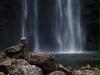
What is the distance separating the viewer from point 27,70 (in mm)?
15141

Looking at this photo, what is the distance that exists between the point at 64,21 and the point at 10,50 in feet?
136

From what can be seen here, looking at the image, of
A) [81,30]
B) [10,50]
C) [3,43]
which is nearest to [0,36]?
[3,43]

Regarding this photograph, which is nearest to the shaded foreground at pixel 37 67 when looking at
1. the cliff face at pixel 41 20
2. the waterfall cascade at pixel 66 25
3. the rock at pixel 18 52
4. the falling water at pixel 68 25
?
the rock at pixel 18 52

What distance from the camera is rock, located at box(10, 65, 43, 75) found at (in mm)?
14991

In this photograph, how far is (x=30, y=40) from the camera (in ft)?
198

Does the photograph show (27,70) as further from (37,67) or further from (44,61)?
(44,61)

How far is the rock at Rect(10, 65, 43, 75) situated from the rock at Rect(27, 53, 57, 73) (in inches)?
24.4

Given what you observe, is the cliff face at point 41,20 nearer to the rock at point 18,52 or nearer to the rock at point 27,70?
the rock at point 18,52

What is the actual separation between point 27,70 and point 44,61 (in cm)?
163

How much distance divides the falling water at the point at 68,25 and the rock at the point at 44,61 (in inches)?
1676

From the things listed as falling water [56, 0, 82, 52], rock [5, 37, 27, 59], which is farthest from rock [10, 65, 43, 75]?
falling water [56, 0, 82, 52]

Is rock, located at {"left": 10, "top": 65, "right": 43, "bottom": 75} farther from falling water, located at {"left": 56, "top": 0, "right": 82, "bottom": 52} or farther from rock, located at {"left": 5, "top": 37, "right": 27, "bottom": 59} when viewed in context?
falling water, located at {"left": 56, "top": 0, "right": 82, "bottom": 52}

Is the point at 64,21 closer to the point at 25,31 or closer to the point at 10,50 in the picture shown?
the point at 25,31

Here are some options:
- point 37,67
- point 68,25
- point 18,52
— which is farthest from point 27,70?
point 68,25
